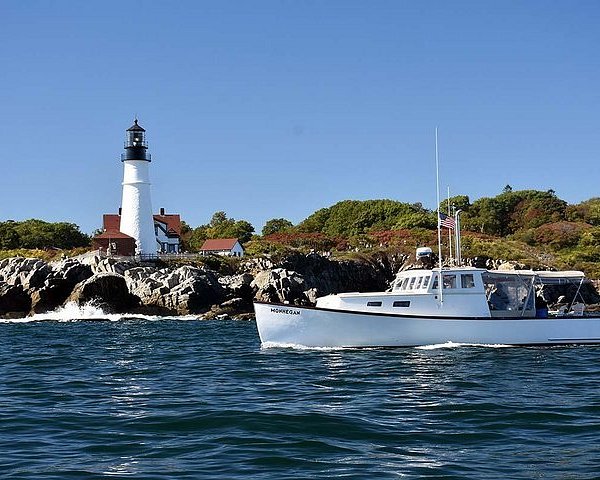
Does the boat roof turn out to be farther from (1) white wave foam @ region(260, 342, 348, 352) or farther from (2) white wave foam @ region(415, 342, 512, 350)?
(1) white wave foam @ region(260, 342, 348, 352)

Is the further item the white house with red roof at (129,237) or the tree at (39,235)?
the tree at (39,235)

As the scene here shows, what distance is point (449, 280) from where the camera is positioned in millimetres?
27016

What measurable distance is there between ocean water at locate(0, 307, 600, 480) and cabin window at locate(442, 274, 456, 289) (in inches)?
86.9

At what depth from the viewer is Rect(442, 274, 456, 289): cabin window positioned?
88.4 ft

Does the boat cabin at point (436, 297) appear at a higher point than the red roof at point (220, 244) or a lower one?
lower

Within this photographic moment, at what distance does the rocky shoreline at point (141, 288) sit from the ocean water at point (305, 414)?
28.1 meters

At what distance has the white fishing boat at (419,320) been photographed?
2625cm

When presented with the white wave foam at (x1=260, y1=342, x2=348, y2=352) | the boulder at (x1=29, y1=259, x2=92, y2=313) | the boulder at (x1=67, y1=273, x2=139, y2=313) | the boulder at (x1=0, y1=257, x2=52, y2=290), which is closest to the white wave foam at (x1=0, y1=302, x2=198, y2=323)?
the boulder at (x1=67, y1=273, x2=139, y2=313)

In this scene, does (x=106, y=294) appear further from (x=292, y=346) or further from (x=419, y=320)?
(x=419, y=320)

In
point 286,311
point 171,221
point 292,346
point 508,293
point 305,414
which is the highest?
point 171,221

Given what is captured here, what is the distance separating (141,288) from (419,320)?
3471 centimetres

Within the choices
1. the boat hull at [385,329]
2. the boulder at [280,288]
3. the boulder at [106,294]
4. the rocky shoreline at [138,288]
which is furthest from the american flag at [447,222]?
the boulder at [106,294]

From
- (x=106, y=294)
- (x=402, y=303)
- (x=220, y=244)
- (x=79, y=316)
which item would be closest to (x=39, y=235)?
(x=220, y=244)

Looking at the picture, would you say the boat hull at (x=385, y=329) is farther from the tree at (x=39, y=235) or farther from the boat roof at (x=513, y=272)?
the tree at (x=39, y=235)
